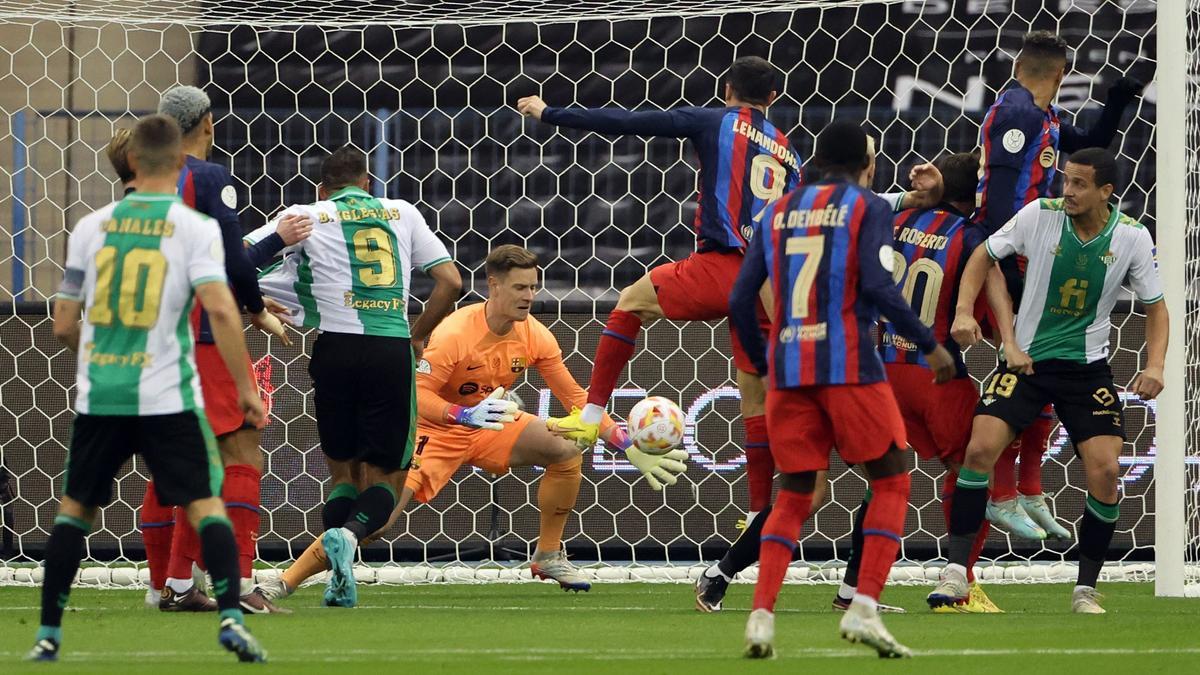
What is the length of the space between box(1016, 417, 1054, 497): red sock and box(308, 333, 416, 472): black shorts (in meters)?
2.67

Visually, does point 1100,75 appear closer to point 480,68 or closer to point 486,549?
point 480,68

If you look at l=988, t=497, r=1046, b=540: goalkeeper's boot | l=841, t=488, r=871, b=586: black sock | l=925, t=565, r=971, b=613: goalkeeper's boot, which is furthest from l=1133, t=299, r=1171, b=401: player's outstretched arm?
l=841, t=488, r=871, b=586: black sock

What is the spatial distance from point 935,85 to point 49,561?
6.45 m

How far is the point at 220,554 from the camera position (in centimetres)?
541

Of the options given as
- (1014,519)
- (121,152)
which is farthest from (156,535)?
(1014,519)

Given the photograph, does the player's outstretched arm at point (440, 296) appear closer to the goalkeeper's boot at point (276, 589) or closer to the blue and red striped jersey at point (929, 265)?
the goalkeeper's boot at point (276, 589)

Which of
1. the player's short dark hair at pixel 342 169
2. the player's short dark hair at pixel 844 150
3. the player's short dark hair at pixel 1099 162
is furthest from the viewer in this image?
the player's short dark hair at pixel 342 169

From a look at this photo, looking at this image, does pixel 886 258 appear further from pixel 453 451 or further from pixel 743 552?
pixel 453 451

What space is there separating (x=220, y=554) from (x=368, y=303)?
2.46 metres

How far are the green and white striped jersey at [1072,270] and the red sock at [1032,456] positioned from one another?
0.69 metres

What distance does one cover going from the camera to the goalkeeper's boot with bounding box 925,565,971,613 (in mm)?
7594

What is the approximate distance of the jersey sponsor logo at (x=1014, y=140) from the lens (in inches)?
310

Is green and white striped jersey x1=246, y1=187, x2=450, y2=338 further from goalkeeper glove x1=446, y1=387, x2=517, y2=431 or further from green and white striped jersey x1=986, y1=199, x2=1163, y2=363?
green and white striped jersey x1=986, y1=199, x2=1163, y2=363

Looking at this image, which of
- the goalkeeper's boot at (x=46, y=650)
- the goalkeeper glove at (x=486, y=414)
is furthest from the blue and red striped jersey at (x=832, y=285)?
the goalkeeper glove at (x=486, y=414)
